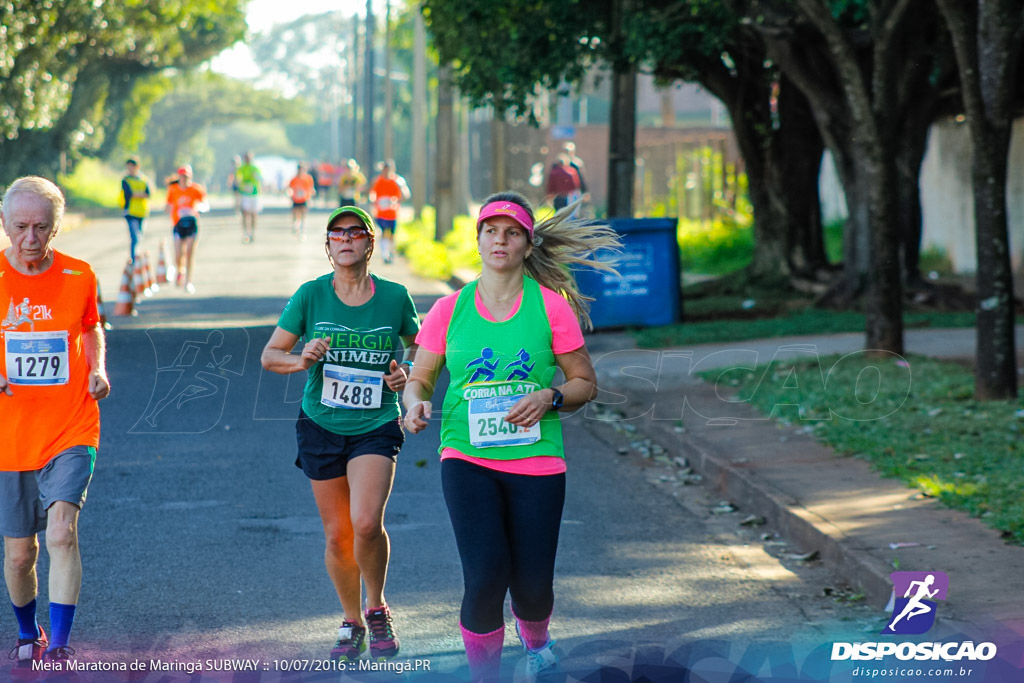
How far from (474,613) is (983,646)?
2151 millimetres

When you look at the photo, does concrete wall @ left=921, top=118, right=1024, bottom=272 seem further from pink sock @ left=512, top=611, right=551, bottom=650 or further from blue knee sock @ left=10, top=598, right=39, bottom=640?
blue knee sock @ left=10, top=598, right=39, bottom=640

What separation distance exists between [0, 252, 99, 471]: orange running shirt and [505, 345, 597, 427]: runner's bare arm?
5.82ft

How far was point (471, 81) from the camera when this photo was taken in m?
19.0

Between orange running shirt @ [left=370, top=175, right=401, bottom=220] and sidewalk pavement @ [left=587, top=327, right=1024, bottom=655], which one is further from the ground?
orange running shirt @ [left=370, top=175, right=401, bottom=220]

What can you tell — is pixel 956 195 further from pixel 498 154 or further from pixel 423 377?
pixel 423 377

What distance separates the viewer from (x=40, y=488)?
519cm

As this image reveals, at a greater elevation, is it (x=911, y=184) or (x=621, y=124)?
(x=621, y=124)

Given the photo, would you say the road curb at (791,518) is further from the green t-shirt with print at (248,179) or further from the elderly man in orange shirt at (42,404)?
the green t-shirt with print at (248,179)

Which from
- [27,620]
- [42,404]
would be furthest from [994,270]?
[27,620]

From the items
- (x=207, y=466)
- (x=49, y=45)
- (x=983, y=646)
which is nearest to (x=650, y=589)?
(x=983, y=646)

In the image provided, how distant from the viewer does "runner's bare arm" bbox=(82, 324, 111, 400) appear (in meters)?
5.26

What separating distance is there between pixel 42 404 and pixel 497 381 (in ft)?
5.91

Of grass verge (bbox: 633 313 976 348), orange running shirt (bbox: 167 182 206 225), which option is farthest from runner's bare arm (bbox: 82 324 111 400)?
orange running shirt (bbox: 167 182 206 225)

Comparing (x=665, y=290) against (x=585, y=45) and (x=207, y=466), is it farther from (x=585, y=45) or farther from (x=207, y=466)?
(x=207, y=466)
